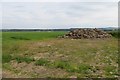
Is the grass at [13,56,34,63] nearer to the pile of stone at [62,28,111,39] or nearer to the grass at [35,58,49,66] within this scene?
the grass at [35,58,49,66]

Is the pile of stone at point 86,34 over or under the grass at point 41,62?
over

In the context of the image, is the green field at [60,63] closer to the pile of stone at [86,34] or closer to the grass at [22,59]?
the grass at [22,59]

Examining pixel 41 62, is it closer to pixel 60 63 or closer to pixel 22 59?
pixel 60 63

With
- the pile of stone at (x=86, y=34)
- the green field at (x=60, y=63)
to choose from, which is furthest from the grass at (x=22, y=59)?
the pile of stone at (x=86, y=34)

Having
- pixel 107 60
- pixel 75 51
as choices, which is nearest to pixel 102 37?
pixel 75 51

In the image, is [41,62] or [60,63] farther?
[41,62]

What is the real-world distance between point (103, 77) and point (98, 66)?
7.60 feet

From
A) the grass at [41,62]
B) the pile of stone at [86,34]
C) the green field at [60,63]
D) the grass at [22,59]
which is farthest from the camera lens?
the pile of stone at [86,34]

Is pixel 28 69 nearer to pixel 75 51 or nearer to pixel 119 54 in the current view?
pixel 75 51

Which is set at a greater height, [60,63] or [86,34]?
[86,34]

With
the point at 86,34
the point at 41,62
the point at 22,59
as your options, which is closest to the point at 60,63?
the point at 41,62

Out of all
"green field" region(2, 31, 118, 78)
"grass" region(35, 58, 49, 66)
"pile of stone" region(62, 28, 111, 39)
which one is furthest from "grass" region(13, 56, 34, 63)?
"pile of stone" region(62, 28, 111, 39)

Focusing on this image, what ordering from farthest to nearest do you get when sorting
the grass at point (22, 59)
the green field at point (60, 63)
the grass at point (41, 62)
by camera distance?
the grass at point (22, 59) < the grass at point (41, 62) < the green field at point (60, 63)

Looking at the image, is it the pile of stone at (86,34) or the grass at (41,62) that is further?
the pile of stone at (86,34)
